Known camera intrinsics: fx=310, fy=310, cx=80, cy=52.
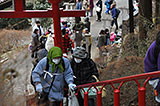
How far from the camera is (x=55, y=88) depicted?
212 inches

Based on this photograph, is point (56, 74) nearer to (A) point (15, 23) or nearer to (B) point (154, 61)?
(B) point (154, 61)

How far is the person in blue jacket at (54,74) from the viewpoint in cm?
521

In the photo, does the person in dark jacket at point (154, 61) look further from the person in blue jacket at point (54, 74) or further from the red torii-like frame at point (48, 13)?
the red torii-like frame at point (48, 13)

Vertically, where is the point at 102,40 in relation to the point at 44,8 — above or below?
below

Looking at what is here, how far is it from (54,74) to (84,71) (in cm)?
70

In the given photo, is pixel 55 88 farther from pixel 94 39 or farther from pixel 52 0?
pixel 94 39

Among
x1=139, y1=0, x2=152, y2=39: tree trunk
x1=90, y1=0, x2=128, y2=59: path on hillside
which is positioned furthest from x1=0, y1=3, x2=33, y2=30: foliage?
x1=139, y1=0, x2=152, y2=39: tree trunk

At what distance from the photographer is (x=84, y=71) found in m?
5.79

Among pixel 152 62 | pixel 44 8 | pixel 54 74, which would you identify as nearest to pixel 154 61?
pixel 152 62

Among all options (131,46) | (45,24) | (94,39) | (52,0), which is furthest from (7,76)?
(45,24)

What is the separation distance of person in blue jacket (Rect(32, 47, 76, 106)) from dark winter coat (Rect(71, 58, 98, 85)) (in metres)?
0.39

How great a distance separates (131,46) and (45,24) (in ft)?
38.0

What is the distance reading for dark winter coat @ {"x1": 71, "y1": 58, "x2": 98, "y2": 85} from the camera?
5785mm

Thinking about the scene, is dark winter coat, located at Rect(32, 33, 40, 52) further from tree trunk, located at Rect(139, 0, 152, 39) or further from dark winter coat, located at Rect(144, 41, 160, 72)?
dark winter coat, located at Rect(144, 41, 160, 72)
